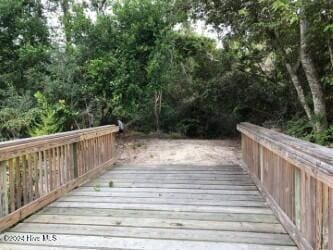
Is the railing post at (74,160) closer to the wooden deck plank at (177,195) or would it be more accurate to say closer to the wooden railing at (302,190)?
the wooden deck plank at (177,195)

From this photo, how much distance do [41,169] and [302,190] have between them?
8.34ft

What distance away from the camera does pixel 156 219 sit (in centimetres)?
297

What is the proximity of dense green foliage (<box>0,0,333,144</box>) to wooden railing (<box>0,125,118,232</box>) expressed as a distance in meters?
2.36

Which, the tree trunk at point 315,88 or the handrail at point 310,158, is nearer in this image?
the handrail at point 310,158

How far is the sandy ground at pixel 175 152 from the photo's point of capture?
6078mm

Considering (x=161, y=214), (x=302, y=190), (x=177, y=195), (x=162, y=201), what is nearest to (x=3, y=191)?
(x=161, y=214)

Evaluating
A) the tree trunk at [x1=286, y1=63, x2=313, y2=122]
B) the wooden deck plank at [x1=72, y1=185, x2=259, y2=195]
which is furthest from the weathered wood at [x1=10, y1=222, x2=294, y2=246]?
the tree trunk at [x1=286, y1=63, x2=313, y2=122]

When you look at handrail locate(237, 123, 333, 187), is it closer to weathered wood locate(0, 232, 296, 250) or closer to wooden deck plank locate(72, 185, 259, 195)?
weathered wood locate(0, 232, 296, 250)

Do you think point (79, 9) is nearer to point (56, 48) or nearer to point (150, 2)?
point (56, 48)

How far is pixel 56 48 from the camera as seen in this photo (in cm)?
741

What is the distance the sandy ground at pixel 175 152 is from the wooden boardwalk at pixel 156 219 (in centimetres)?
153

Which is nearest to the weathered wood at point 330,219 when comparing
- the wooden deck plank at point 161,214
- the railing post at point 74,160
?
the wooden deck plank at point 161,214

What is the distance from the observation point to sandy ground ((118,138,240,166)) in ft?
19.9

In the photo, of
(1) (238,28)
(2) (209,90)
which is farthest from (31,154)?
(2) (209,90)
